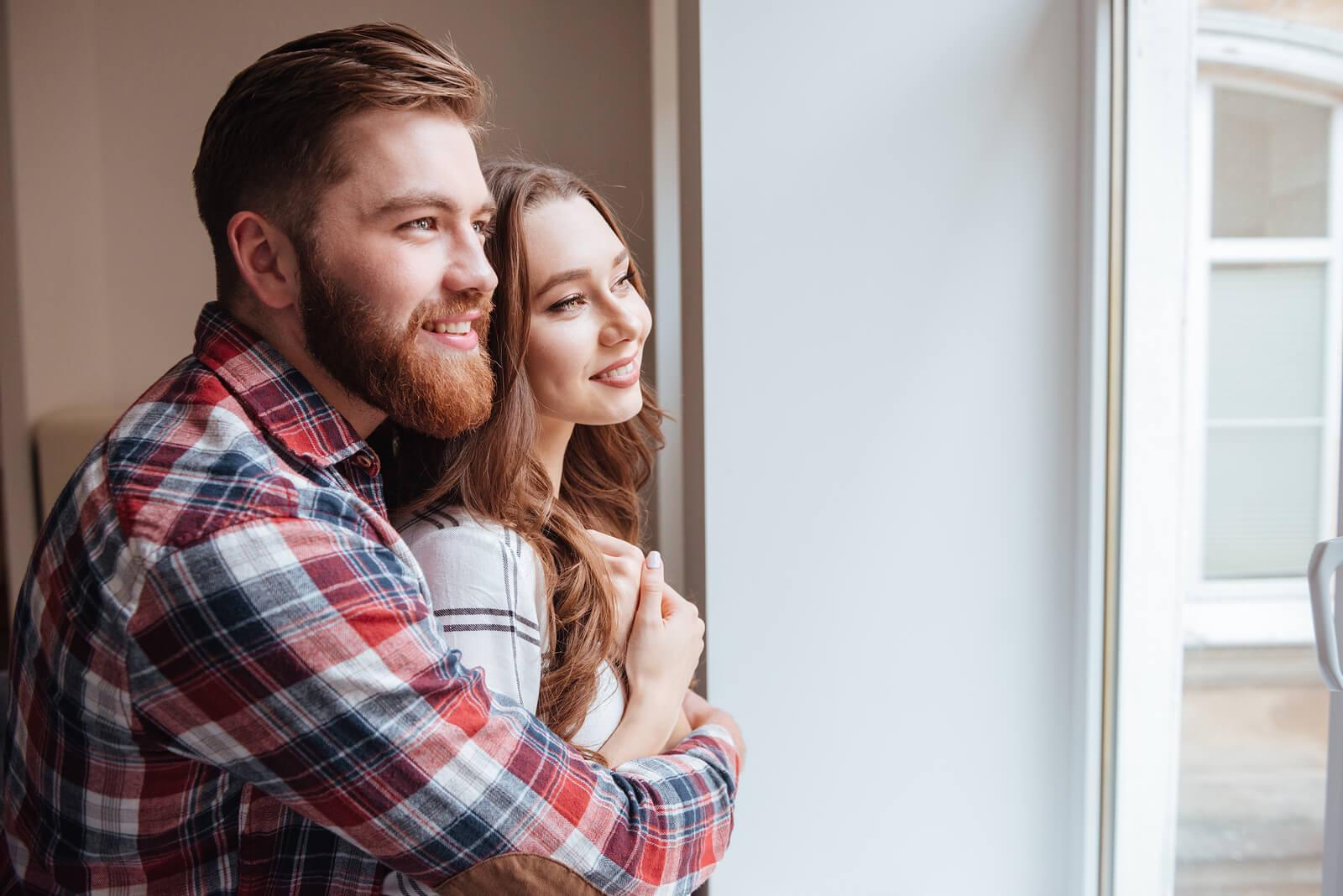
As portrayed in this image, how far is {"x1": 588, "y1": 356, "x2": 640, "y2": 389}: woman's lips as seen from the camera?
119 centimetres

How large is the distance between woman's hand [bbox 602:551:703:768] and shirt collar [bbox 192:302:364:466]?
0.36 metres

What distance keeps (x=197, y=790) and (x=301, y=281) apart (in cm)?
44

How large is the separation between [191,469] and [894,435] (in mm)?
1081

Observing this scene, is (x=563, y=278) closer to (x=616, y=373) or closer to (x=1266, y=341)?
(x=616, y=373)

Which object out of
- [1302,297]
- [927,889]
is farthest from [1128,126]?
[927,889]

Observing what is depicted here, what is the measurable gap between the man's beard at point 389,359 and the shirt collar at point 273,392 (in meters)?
0.03

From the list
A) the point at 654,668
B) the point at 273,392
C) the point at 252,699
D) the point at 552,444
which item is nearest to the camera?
the point at 252,699

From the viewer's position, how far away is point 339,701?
78 cm

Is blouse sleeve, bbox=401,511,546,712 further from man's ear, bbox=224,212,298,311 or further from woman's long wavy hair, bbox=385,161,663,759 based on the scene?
man's ear, bbox=224,212,298,311

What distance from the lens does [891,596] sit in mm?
1658

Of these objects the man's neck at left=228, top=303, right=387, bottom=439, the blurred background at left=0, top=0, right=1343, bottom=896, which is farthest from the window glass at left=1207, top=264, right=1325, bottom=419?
the man's neck at left=228, top=303, right=387, bottom=439

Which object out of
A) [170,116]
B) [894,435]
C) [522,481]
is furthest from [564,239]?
[170,116]

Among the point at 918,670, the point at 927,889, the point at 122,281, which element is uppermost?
the point at 122,281

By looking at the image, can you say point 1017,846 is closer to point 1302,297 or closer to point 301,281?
point 1302,297
